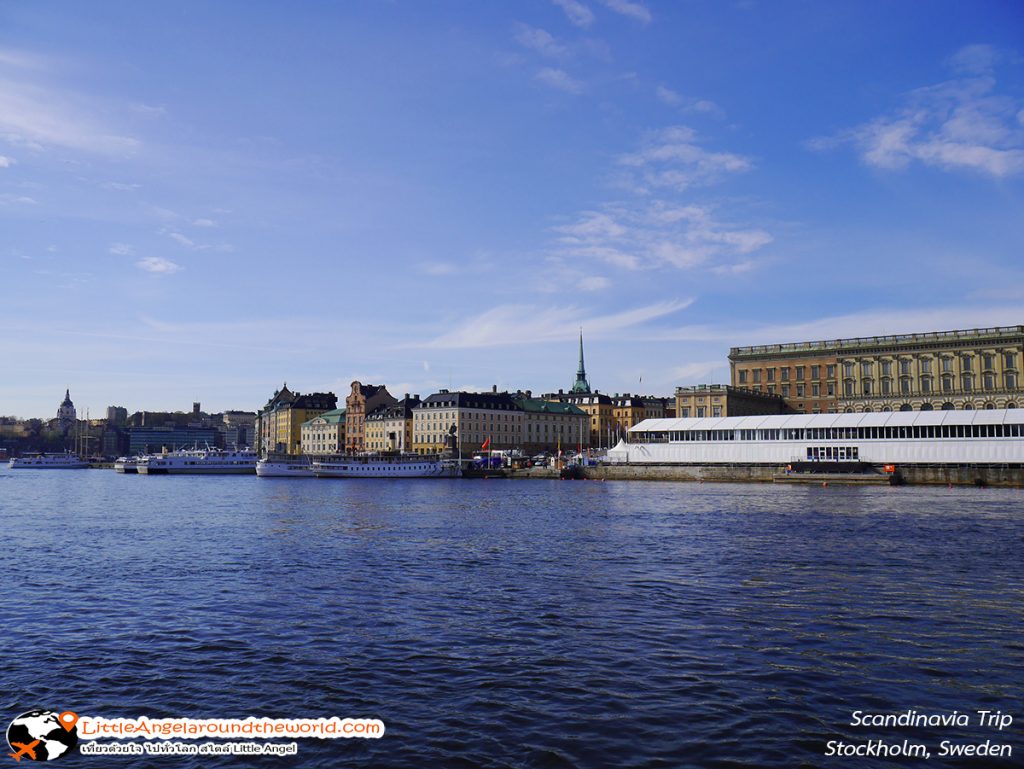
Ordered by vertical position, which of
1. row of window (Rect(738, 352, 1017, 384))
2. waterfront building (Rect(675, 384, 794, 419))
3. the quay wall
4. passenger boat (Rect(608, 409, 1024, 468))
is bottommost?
the quay wall

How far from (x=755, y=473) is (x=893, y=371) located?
145 ft

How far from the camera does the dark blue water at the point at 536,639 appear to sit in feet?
47.8

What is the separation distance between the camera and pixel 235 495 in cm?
9444

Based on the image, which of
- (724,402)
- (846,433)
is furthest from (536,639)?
(724,402)

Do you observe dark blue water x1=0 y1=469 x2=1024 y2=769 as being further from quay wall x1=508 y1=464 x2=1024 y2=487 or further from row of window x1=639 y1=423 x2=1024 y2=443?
row of window x1=639 y1=423 x2=1024 y2=443

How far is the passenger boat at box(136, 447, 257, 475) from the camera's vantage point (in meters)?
183

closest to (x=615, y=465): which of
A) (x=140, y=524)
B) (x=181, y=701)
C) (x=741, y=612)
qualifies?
(x=140, y=524)

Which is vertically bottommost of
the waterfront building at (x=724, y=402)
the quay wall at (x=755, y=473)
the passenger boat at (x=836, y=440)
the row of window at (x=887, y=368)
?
the quay wall at (x=755, y=473)

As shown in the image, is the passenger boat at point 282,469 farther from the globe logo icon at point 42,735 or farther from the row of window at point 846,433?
the globe logo icon at point 42,735

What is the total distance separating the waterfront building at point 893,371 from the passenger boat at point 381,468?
61309 mm

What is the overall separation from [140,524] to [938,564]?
47.4 meters

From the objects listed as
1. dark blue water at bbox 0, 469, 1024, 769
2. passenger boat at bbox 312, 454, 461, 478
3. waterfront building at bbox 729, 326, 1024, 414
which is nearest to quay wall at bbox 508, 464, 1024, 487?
passenger boat at bbox 312, 454, 461, 478

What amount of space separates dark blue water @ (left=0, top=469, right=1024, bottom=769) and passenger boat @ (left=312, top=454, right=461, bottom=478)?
109m

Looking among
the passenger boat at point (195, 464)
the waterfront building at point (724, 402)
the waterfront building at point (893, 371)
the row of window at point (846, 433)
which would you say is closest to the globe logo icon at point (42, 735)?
the row of window at point (846, 433)
